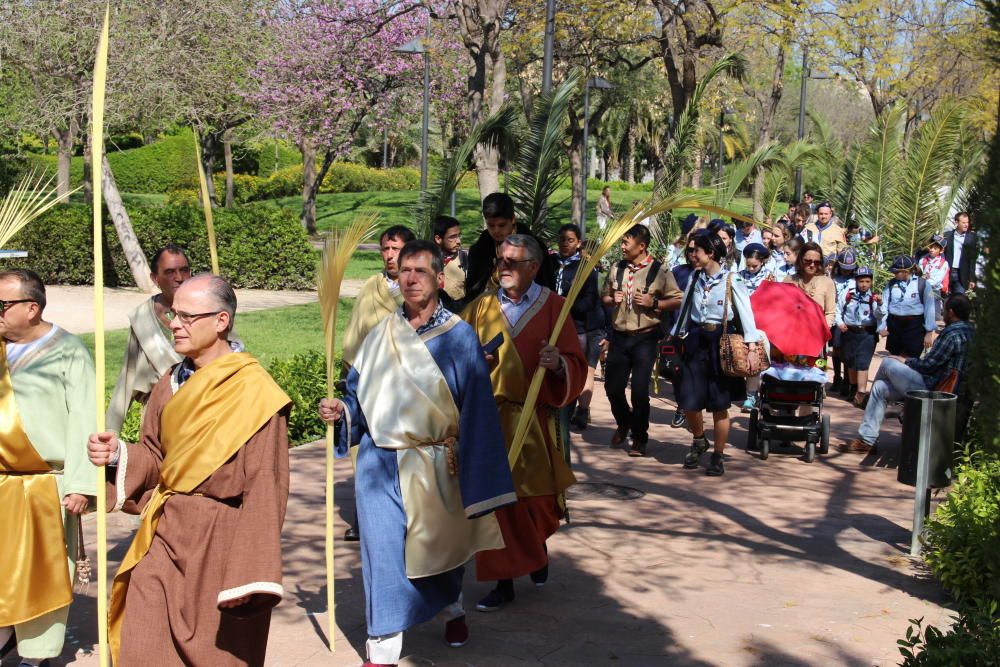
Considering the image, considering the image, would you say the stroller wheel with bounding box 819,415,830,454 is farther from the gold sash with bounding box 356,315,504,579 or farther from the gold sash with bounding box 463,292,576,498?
the gold sash with bounding box 356,315,504,579

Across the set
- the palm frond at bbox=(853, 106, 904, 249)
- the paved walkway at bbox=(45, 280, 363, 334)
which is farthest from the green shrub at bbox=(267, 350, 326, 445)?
the palm frond at bbox=(853, 106, 904, 249)

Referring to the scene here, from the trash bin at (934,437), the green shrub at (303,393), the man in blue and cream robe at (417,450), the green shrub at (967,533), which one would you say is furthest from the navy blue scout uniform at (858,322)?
the man in blue and cream robe at (417,450)

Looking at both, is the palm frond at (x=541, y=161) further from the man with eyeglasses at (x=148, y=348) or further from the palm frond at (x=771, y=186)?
the palm frond at (x=771, y=186)

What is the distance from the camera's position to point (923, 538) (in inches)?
273

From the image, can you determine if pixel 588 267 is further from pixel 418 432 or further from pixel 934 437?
pixel 934 437

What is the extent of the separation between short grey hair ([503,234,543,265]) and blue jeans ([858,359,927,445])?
429 cm

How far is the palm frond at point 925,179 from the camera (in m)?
18.7

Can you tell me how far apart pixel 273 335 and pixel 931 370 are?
9562 millimetres

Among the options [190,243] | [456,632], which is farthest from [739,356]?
[190,243]

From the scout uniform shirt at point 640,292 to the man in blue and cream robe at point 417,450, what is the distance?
457 centimetres

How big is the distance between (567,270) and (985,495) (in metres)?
4.66

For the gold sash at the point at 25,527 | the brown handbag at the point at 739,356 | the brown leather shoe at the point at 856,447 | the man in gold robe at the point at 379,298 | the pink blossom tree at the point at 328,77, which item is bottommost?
the brown leather shoe at the point at 856,447

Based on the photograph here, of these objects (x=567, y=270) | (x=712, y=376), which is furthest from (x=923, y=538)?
(x=567, y=270)

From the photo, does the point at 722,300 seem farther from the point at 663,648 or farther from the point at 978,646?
the point at 978,646
